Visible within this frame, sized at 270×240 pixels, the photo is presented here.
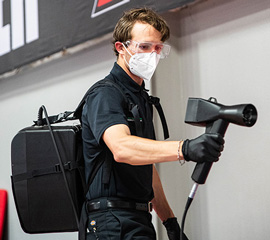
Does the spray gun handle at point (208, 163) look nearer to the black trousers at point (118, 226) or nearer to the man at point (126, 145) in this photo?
the man at point (126, 145)

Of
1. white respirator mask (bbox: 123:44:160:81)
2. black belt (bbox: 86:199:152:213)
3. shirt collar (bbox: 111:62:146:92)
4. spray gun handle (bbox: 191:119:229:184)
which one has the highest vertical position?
white respirator mask (bbox: 123:44:160:81)

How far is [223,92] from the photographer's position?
2715 mm

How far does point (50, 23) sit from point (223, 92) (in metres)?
1.56

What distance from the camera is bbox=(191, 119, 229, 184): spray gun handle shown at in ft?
4.30

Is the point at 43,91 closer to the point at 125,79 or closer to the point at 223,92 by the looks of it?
the point at 223,92

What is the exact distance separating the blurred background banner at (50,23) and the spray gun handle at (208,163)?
4.39 feet

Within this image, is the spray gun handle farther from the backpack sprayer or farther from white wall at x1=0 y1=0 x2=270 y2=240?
white wall at x1=0 y1=0 x2=270 y2=240

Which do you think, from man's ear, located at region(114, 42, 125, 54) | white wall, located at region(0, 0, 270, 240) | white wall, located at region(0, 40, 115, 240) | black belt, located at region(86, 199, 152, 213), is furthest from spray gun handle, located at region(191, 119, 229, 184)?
white wall, located at region(0, 40, 115, 240)

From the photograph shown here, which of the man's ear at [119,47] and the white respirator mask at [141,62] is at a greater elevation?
the man's ear at [119,47]

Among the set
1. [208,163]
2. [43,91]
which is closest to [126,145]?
[208,163]

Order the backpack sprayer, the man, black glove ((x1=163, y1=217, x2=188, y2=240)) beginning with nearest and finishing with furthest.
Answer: the backpack sprayer
the man
black glove ((x1=163, y1=217, x2=188, y2=240))

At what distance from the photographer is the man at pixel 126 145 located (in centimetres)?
148

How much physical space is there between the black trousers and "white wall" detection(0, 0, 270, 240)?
985 millimetres

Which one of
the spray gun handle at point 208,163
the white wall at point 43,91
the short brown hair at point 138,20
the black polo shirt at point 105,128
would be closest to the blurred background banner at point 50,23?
the white wall at point 43,91
